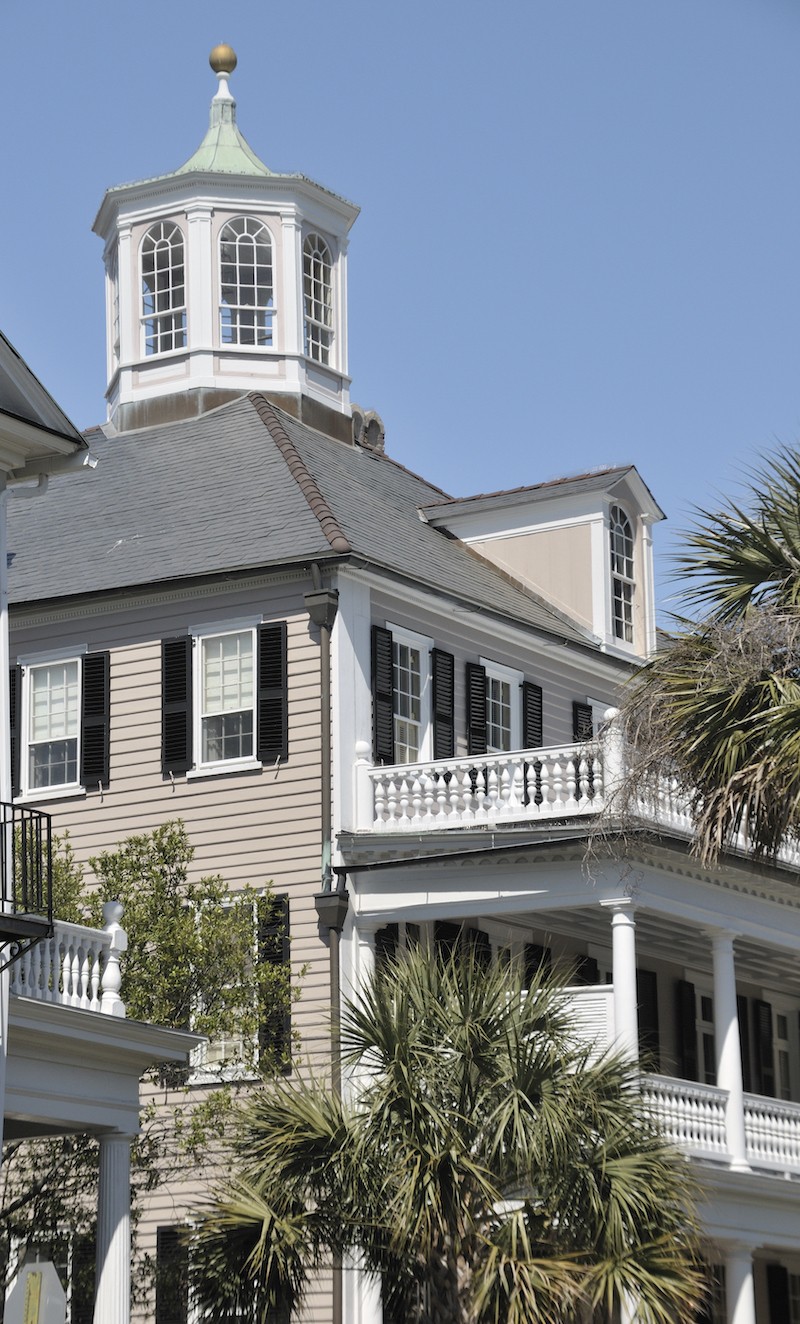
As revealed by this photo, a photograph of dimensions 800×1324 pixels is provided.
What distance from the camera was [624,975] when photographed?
84.9 ft

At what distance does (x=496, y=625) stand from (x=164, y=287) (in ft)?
25.1

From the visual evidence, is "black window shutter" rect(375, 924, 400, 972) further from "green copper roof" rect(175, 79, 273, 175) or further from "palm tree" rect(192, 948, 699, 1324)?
"green copper roof" rect(175, 79, 273, 175)

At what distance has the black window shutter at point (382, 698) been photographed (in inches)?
1130

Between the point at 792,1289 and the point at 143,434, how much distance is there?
16.4 m

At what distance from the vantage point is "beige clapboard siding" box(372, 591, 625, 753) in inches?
1174

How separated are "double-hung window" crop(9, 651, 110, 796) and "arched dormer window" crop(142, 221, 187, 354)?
5864mm

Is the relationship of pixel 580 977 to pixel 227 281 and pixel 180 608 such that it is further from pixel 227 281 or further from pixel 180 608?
pixel 227 281

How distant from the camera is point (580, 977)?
101 ft

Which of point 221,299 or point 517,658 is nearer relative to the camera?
point 517,658

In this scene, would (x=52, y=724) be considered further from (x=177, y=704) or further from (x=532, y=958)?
(x=532, y=958)

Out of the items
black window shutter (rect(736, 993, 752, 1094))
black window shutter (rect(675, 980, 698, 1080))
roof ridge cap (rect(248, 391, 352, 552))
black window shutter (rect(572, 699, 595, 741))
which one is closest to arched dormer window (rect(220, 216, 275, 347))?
roof ridge cap (rect(248, 391, 352, 552))

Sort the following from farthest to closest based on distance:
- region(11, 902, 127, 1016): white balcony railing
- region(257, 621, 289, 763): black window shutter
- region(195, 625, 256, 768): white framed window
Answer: region(195, 625, 256, 768): white framed window
region(257, 621, 289, 763): black window shutter
region(11, 902, 127, 1016): white balcony railing

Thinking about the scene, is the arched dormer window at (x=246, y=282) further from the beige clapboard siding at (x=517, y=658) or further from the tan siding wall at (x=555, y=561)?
the beige clapboard siding at (x=517, y=658)

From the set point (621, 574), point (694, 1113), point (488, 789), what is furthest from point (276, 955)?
point (621, 574)
